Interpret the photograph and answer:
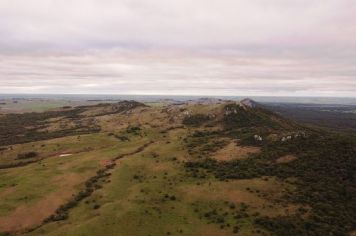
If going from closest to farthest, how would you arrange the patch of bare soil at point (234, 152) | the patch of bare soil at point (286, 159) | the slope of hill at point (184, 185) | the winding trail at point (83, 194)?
the slope of hill at point (184, 185) < the winding trail at point (83, 194) < the patch of bare soil at point (286, 159) < the patch of bare soil at point (234, 152)

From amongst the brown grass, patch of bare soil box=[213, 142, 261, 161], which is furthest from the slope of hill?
patch of bare soil box=[213, 142, 261, 161]

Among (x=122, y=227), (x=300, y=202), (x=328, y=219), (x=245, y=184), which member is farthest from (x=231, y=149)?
(x=122, y=227)

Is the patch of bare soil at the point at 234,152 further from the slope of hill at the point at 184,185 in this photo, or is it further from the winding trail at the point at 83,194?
the winding trail at the point at 83,194

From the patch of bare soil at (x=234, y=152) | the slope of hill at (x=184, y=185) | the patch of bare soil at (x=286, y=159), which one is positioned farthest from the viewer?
the patch of bare soil at (x=234, y=152)

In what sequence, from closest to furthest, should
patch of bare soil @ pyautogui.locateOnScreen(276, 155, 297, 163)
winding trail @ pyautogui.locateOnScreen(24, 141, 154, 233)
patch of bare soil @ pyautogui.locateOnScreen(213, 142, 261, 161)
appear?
winding trail @ pyautogui.locateOnScreen(24, 141, 154, 233) < patch of bare soil @ pyautogui.locateOnScreen(276, 155, 297, 163) < patch of bare soil @ pyautogui.locateOnScreen(213, 142, 261, 161)

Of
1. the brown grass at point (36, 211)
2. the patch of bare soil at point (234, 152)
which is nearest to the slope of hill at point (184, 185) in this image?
the brown grass at point (36, 211)

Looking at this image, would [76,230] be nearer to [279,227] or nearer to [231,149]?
[279,227]

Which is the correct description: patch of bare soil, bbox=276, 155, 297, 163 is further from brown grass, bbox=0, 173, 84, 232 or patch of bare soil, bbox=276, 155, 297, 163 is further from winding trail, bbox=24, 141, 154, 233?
brown grass, bbox=0, 173, 84, 232

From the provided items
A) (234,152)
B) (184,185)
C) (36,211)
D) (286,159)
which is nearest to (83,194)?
(36,211)

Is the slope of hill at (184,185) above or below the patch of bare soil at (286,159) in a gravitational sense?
below
